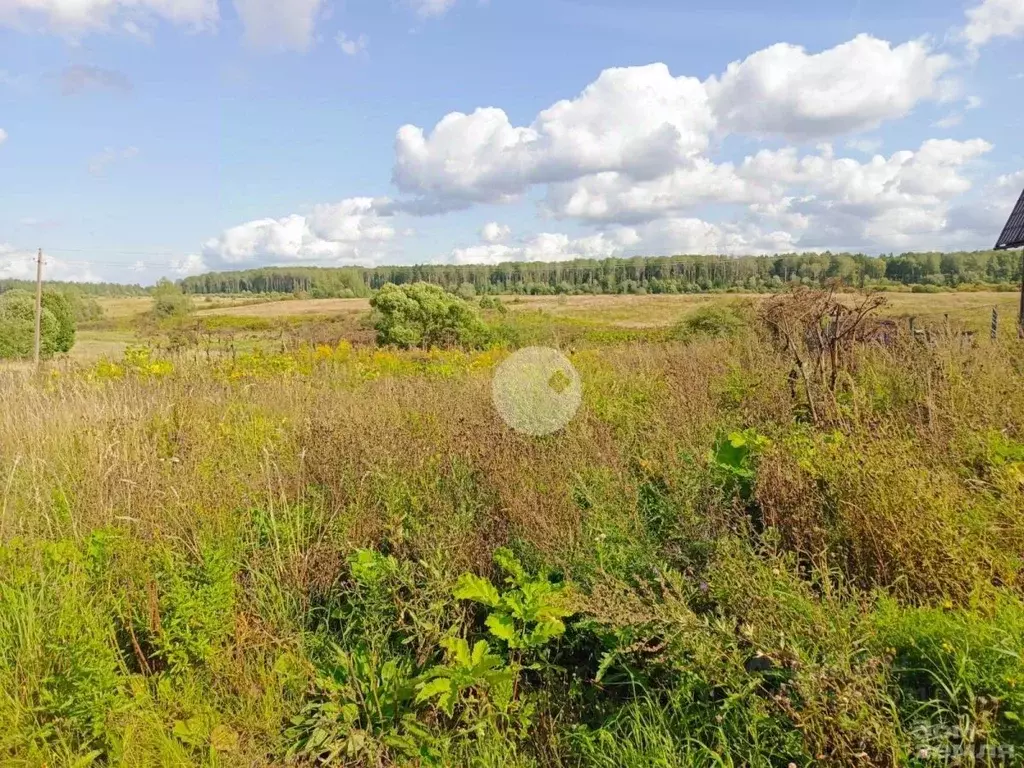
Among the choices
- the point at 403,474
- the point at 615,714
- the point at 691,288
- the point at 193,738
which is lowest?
the point at 193,738

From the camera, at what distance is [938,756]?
1.72m

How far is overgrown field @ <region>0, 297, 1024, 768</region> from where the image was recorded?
A: 2092 millimetres

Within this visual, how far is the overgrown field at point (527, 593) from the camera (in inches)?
82.4

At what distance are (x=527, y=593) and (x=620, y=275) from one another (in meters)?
125

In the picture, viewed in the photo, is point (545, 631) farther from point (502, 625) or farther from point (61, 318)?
point (61, 318)

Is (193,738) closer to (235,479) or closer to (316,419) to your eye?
(235,479)

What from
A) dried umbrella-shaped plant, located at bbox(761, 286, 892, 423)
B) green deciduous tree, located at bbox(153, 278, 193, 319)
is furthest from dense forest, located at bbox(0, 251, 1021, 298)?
dried umbrella-shaped plant, located at bbox(761, 286, 892, 423)

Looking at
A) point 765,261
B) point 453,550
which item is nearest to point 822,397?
point 453,550

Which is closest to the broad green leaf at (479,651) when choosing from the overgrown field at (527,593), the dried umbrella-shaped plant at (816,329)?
the overgrown field at (527,593)

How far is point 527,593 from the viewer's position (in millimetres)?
2760

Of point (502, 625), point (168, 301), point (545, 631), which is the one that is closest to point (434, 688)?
point (502, 625)

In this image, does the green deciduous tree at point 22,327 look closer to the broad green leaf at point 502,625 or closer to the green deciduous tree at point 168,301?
the green deciduous tree at point 168,301

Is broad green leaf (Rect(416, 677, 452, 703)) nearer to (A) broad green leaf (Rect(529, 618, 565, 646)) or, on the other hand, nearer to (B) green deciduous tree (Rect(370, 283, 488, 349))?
(A) broad green leaf (Rect(529, 618, 565, 646))

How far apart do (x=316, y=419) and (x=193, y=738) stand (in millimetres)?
2884
